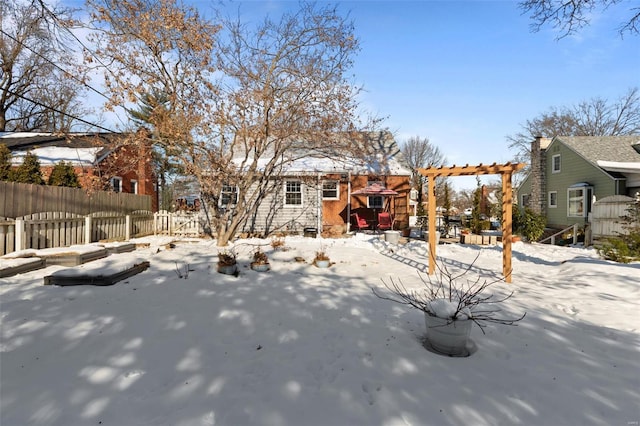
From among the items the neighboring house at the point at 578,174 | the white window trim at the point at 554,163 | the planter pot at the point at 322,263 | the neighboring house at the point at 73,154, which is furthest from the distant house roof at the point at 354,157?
the white window trim at the point at 554,163

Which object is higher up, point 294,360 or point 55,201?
point 55,201

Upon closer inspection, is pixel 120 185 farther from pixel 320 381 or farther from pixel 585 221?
pixel 585 221

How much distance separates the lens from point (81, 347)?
3.14 metres

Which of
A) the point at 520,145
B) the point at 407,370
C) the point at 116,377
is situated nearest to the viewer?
the point at 116,377

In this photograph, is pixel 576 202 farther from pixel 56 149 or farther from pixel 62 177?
pixel 56 149

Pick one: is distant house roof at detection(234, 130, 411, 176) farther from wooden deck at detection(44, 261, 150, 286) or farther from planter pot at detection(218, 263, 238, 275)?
wooden deck at detection(44, 261, 150, 286)

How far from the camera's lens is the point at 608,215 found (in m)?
12.3

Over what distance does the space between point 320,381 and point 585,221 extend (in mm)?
18781

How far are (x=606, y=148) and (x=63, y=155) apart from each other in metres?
29.8

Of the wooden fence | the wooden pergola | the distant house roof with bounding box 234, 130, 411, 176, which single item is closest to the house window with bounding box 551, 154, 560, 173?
the distant house roof with bounding box 234, 130, 411, 176

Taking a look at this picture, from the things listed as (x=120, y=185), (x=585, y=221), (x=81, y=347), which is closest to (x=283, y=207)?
(x=120, y=185)

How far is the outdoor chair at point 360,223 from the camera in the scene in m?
14.6

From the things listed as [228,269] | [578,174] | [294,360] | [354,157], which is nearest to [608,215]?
[578,174]

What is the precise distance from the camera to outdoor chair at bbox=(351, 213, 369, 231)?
576 inches
